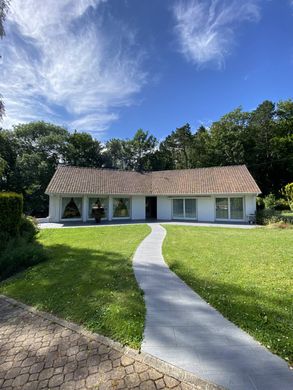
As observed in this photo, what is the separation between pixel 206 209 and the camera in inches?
842

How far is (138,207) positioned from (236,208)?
9478 mm

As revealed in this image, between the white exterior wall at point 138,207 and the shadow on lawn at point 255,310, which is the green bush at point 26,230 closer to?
the shadow on lawn at point 255,310

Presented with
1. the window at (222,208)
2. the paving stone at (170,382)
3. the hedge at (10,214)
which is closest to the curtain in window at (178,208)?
the window at (222,208)

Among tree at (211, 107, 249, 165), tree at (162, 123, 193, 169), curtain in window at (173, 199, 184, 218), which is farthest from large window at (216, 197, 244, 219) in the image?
Result: tree at (162, 123, 193, 169)

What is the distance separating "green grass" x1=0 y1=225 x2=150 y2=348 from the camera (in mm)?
3578

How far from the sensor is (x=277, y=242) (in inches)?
409

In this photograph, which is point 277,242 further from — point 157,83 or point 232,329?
point 157,83

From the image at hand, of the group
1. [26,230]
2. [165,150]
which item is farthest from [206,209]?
[165,150]

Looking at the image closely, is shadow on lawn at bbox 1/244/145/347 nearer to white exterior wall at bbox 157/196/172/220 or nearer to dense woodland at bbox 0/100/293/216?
white exterior wall at bbox 157/196/172/220

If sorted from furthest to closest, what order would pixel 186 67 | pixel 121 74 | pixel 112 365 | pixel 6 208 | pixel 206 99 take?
1. pixel 206 99
2. pixel 186 67
3. pixel 121 74
4. pixel 6 208
5. pixel 112 365

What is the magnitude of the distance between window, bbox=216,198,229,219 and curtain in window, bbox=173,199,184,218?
3446mm

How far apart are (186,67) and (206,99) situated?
19.4 feet

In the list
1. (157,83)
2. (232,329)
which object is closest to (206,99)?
(157,83)

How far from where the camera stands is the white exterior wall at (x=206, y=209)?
69.4ft
